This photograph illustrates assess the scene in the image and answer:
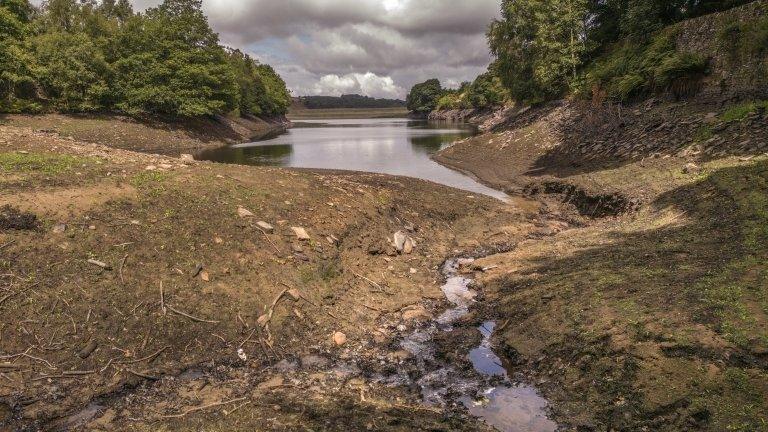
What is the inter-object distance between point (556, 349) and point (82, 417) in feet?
27.4

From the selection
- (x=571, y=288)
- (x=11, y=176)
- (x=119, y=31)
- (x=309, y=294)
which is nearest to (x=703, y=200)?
(x=571, y=288)

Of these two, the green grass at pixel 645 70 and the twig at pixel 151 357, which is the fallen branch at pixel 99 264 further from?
the green grass at pixel 645 70

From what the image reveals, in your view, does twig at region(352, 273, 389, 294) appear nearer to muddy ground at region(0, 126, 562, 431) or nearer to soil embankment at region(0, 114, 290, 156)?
muddy ground at region(0, 126, 562, 431)

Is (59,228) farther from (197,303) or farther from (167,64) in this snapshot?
(167,64)

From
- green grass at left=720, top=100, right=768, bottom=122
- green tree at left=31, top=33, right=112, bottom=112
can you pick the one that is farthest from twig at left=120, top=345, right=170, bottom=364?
green tree at left=31, top=33, right=112, bottom=112

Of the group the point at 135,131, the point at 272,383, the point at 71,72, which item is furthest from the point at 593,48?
the point at 71,72

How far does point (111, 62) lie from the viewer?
5578 cm

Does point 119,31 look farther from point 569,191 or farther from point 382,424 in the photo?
point 382,424

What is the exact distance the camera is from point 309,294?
435 inches

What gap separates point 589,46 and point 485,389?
48189 mm

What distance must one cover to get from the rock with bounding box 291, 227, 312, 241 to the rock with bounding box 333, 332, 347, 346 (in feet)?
12.4

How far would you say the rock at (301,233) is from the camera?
42.4 feet

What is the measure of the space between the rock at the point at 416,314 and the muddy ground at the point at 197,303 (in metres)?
0.05

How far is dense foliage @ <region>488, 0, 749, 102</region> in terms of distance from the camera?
103 ft
